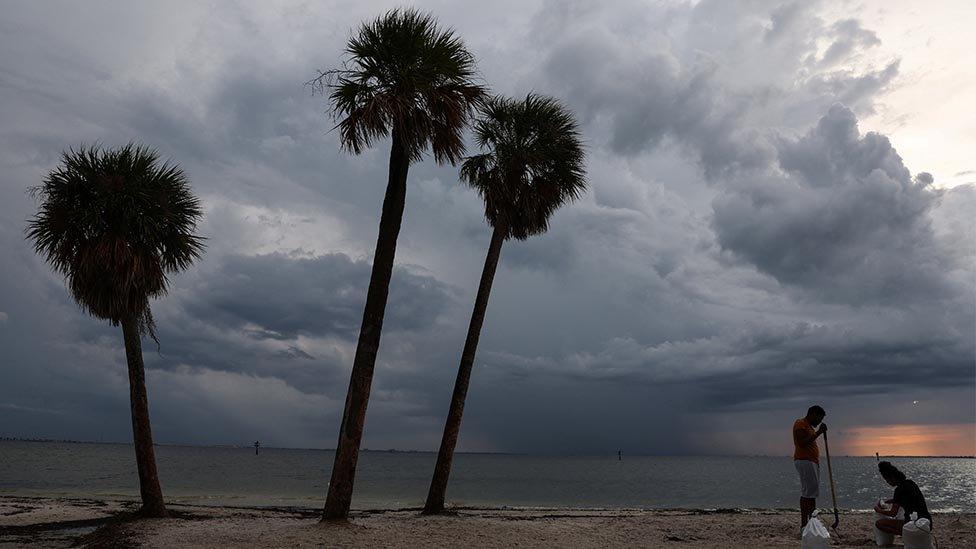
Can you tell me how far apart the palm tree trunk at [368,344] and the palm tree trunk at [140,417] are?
4.95m

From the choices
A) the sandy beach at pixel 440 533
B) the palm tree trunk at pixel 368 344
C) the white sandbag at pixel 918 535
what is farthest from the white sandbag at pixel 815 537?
the palm tree trunk at pixel 368 344

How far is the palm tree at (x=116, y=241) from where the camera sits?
15875 mm

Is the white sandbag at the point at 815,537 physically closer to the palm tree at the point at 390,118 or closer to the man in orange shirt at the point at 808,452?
the man in orange shirt at the point at 808,452

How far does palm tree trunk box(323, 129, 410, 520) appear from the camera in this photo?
1416 cm

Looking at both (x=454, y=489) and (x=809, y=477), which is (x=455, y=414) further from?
(x=454, y=489)

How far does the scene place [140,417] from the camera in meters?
16.2

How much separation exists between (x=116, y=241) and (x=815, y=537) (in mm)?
15181

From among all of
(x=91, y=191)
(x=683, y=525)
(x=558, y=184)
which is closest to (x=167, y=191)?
(x=91, y=191)

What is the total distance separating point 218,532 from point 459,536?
4734 millimetres

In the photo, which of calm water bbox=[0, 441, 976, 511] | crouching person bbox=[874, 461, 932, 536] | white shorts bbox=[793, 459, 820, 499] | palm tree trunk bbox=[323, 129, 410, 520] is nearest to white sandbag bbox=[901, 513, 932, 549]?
crouching person bbox=[874, 461, 932, 536]

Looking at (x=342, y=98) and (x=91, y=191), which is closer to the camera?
(x=342, y=98)

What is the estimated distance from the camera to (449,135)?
50.5 feet

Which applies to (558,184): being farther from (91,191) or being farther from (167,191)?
(91,191)

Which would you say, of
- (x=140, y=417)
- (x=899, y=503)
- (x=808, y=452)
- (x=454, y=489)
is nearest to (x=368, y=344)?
(x=140, y=417)
